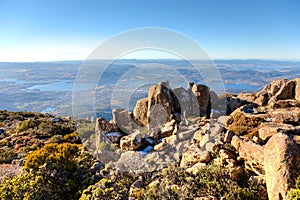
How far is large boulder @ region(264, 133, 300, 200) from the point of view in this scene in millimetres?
6688

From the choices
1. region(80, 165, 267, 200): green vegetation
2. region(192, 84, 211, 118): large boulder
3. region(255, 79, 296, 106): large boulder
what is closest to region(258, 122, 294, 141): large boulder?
region(80, 165, 267, 200): green vegetation

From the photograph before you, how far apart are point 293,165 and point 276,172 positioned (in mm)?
540

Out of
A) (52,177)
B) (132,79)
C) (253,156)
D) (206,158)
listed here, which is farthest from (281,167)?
(132,79)

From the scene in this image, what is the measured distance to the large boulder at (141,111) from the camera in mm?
17203

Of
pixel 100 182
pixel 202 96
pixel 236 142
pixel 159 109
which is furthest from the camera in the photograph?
pixel 202 96

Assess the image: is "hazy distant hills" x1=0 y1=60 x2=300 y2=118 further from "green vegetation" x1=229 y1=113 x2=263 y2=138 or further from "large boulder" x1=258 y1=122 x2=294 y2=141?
"large boulder" x1=258 y1=122 x2=294 y2=141

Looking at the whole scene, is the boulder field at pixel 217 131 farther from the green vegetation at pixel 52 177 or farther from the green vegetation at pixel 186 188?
the green vegetation at pixel 52 177

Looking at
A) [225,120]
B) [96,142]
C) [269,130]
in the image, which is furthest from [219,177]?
[96,142]

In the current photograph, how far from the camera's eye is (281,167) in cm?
682

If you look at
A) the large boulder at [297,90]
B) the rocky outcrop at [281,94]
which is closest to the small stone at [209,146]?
the rocky outcrop at [281,94]

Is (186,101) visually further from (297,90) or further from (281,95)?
(297,90)

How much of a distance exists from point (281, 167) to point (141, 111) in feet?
38.2

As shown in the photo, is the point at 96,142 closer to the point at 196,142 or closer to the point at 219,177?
the point at 196,142

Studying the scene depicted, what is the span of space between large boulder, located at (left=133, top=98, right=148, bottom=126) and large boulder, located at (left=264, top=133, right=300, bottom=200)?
35.2 ft
